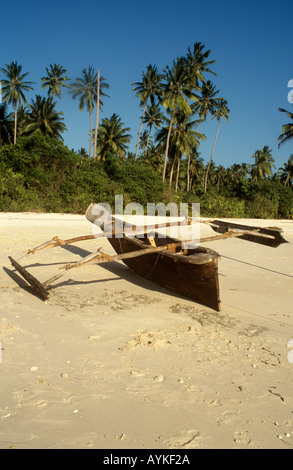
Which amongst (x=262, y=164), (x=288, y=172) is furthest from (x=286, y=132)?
(x=262, y=164)

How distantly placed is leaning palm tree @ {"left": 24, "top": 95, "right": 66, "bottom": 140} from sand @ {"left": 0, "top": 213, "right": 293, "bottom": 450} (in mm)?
26244

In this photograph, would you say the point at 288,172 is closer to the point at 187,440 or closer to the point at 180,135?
the point at 180,135

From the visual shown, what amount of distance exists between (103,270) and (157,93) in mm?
27385

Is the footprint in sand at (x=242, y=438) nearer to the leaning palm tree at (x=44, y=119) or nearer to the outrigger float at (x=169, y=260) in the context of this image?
the outrigger float at (x=169, y=260)

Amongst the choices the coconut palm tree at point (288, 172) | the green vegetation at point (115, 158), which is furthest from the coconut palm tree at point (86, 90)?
the coconut palm tree at point (288, 172)

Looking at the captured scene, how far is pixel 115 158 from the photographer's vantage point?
21.9 m

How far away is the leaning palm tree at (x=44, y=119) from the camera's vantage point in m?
29.3

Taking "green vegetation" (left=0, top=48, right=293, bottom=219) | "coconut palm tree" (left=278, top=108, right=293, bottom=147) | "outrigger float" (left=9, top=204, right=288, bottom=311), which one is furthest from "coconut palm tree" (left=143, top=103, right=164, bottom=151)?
"outrigger float" (left=9, top=204, right=288, bottom=311)

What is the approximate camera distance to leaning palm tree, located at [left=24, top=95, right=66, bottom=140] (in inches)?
1155

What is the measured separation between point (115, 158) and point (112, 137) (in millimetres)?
10612

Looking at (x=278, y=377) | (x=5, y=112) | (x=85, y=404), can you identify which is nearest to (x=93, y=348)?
(x=85, y=404)

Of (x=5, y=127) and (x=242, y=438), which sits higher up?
(x=5, y=127)

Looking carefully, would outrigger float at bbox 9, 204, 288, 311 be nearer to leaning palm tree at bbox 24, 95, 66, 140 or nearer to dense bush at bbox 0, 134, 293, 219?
dense bush at bbox 0, 134, 293, 219

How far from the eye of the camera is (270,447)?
7.11 ft
